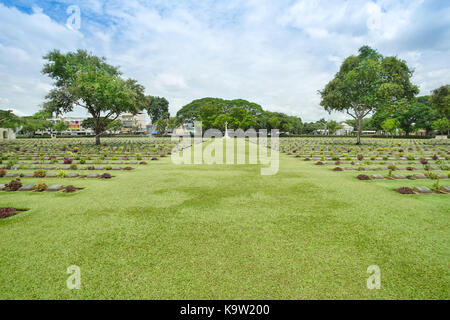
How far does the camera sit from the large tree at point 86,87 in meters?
23.6

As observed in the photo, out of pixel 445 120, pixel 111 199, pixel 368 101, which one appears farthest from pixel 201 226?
pixel 445 120

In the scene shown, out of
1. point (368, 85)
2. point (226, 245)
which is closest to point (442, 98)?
point (368, 85)

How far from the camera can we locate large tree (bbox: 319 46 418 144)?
26.6 metres

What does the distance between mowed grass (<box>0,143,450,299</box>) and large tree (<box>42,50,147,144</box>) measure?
2020 centimetres

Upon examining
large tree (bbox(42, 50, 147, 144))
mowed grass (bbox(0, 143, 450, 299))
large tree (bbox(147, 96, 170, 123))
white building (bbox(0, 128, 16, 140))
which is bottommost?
mowed grass (bbox(0, 143, 450, 299))

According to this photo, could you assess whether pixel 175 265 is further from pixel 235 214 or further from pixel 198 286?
pixel 235 214

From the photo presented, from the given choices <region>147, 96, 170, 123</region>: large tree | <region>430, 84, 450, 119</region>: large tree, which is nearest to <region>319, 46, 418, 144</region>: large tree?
→ <region>430, 84, 450, 119</region>: large tree

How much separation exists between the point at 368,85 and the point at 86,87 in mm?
32914

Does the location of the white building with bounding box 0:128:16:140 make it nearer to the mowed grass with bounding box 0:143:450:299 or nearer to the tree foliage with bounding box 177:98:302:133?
the tree foliage with bounding box 177:98:302:133

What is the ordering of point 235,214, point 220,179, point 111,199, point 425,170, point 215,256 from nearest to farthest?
point 215,256
point 235,214
point 111,199
point 220,179
point 425,170

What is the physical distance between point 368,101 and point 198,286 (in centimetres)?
3162

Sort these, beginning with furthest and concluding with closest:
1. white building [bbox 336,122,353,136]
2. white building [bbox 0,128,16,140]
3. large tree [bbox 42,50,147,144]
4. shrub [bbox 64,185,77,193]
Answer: white building [bbox 336,122,353,136]
white building [bbox 0,128,16,140]
large tree [bbox 42,50,147,144]
shrub [bbox 64,185,77,193]

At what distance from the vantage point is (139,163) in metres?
13.6

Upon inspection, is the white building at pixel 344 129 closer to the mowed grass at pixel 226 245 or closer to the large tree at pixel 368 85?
the large tree at pixel 368 85
